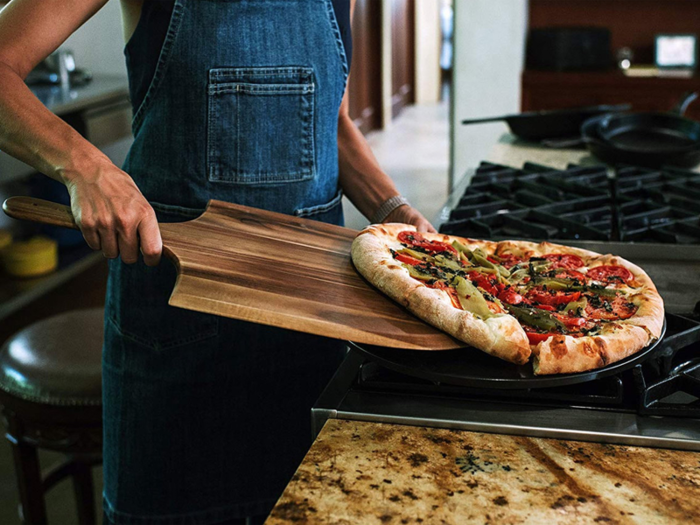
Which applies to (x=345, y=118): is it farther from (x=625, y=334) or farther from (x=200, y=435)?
(x=625, y=334)

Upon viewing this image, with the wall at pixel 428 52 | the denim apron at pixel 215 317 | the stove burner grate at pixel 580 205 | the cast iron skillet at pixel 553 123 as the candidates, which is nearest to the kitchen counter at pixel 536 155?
the cast iron skillet at pixel 553 123

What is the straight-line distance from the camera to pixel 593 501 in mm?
754

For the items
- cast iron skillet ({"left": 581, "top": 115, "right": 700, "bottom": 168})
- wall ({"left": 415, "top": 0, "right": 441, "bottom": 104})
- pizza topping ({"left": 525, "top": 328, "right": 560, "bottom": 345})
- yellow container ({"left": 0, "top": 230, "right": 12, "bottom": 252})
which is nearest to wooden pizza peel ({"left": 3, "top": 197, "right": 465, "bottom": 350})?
pizza topping ({"left": 525, "top": 328, "right": 560, "bottom": 345})

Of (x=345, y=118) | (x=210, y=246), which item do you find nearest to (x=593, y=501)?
(x=210, y=246)

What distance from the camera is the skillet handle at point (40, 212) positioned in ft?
3.47

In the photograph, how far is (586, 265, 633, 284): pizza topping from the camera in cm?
118

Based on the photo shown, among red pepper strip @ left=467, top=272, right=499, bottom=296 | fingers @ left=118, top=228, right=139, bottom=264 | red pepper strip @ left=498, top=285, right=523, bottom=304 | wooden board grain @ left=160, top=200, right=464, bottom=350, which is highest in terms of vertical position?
fingers @ left=118, top=228, right=139, bottom=264

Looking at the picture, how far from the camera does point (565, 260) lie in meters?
1.26

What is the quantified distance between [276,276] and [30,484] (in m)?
1.39

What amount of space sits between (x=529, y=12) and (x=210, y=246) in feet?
13.2

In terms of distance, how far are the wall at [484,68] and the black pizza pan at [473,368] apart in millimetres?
3123

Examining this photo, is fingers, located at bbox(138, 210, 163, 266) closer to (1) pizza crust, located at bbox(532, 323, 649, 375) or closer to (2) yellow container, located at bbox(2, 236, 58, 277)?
(1) pizza crust, located at bbox(532, 323, 649, 375)

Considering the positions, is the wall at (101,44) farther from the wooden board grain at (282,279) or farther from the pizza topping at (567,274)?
the pizza topping at (567,274)

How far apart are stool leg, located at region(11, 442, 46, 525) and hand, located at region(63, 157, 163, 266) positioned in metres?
1.16
